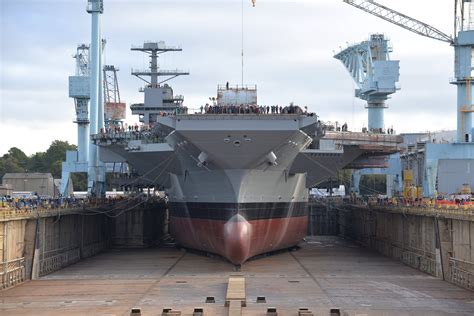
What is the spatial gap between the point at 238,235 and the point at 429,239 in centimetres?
770

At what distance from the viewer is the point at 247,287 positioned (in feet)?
73.6

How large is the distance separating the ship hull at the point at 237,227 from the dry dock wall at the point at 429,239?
4.81m

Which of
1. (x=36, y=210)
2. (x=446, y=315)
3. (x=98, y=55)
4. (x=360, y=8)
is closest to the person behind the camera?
(x=446, y=315)

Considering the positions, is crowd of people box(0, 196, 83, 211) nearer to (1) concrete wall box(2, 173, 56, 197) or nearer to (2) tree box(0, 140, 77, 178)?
(1) concrete wall box(2, 173, 56, 197)

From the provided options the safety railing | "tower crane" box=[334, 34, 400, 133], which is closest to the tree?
"tower crane" box=[334, 34, 400, 133]

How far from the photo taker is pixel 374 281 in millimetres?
24141

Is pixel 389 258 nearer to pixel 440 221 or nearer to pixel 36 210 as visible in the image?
pixel 440 221

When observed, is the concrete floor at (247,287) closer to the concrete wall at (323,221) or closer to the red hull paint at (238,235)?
the red hull paint at (238,235)

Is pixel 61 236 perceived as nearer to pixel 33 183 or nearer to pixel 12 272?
pixel 12 272

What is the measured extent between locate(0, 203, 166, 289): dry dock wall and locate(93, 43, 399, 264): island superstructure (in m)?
4.22

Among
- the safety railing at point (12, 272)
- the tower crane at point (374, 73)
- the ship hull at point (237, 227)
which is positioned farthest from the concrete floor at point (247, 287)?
the tower crane at point (374, 73)

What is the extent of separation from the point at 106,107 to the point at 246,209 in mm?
39058

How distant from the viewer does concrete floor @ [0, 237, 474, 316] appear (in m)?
18.8

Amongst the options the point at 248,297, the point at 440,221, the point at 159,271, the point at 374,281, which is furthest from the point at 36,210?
the point at 440,221
